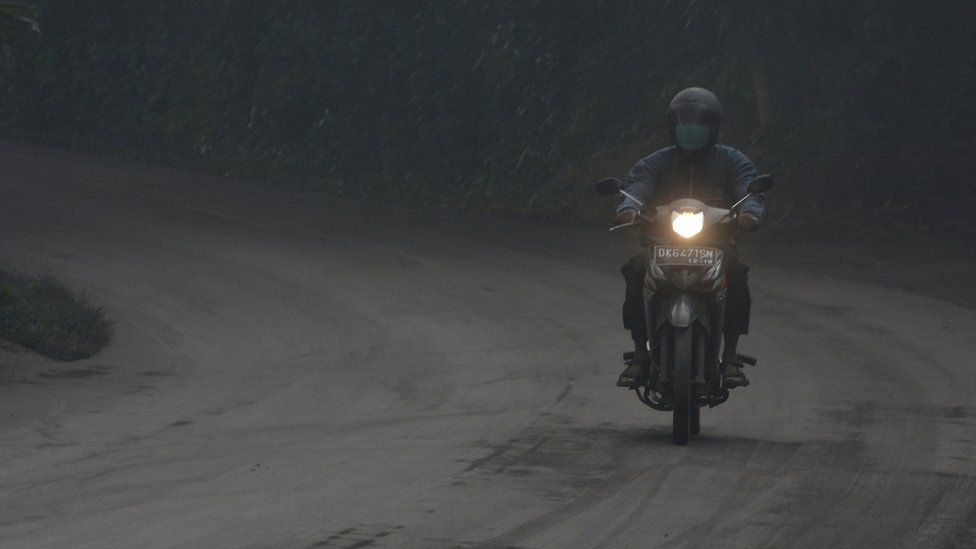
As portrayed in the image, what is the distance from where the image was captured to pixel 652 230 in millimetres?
9820

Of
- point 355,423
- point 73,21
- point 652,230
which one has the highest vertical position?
point 73,21

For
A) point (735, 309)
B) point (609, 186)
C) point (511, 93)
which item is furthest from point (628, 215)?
point (511, 93)

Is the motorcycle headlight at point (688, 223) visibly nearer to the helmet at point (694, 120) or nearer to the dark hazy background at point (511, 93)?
the helmet at point (694, 120)

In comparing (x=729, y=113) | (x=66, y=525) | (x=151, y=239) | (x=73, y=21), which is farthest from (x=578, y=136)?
(x=66, y=525)

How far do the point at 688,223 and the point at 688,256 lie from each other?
0.64ft

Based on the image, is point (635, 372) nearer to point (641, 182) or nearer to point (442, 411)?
point (641, 182)

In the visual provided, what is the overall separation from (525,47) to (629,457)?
73.7 feet

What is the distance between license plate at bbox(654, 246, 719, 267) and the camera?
958 centimetres

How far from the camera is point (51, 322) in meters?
14.4

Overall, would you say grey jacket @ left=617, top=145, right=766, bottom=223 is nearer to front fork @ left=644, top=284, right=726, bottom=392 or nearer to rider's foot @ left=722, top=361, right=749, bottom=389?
front fork @ left=644, top=284, right=726, bottom=392

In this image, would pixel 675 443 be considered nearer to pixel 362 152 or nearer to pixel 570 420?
pixel 570 420

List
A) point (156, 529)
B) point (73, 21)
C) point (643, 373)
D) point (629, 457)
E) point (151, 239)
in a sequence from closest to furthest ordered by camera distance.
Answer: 1. point (156, 529)
2. point (629, 457)
3. point (643, 373)
4. point (151, 239)
5. point (73, 21)

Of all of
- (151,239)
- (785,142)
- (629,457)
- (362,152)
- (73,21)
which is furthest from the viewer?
(73,21)

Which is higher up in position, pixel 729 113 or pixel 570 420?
pixel 729 113
